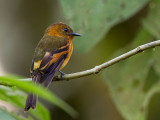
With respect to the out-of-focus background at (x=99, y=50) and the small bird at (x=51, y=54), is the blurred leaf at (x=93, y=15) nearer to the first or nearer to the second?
the out-of-focus background at (x=99, y=50)

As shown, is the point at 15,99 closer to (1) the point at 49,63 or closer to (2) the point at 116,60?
(2) the point at 116,60

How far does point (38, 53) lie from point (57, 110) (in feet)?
6.67

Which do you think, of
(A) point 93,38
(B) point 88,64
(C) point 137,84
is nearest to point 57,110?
(B) point 88,64

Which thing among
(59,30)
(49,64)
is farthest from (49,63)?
(59,30)

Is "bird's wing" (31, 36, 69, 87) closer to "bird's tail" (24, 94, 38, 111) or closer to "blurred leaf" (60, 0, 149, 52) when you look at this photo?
"blurred leaf" (60, 0, 149, 52)

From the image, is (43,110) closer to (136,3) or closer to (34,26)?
(136,3)

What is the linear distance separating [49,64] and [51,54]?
22cm

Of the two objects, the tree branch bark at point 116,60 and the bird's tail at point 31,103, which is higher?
the tree branch bark at point 116,60

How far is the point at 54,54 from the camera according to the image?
345cm

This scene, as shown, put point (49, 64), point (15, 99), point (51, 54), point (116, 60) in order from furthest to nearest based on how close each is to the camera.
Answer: point (51, 54)
point (49, 64)
point (116, 60)
point (15, 99)

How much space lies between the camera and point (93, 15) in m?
3.26

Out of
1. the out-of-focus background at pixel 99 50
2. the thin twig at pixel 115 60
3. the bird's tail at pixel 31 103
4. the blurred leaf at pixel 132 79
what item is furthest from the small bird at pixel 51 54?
the blurred leaf at pixel 132 79

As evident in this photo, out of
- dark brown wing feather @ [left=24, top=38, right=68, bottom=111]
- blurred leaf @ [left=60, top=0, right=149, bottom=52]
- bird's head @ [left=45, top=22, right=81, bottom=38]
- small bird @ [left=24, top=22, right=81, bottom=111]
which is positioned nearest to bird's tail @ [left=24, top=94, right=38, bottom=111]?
small bird @ [left=24, top=22, right=81, bottom=111]

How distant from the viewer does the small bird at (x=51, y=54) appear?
3048 mm
